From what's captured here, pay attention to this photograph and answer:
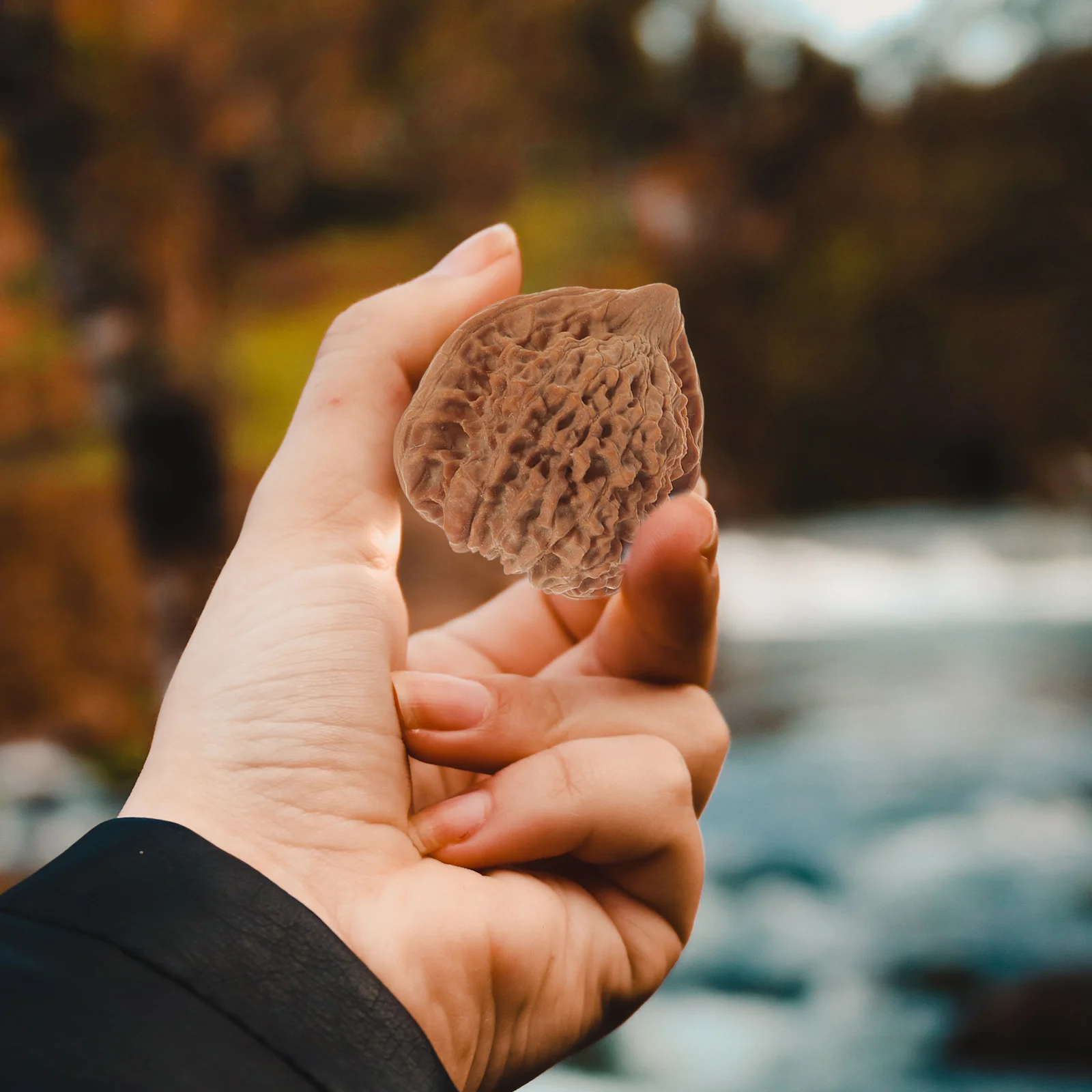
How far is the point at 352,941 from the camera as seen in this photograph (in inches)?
27.5

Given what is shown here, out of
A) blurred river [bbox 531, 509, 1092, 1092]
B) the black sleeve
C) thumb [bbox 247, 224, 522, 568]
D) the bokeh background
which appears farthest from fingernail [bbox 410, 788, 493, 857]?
the bokeh background

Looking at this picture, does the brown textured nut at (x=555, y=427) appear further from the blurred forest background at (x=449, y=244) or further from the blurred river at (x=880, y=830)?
the blurred river at (x=880, y=830)

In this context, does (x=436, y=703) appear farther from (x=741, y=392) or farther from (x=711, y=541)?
(x=741, y=392)

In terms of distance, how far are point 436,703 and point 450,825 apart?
10 centimetres

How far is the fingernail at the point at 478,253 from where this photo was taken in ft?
2.95

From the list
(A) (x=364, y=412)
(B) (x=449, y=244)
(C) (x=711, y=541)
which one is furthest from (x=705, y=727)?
(B) (x=449, y=244)

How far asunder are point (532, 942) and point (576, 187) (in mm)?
5882

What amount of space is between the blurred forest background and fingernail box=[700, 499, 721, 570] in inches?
44.4

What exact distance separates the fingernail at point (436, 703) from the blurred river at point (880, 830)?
179cm

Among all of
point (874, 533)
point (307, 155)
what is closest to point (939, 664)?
point (874, 533)

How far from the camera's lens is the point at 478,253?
906 millimetres

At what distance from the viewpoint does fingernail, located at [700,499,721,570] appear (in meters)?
0.80

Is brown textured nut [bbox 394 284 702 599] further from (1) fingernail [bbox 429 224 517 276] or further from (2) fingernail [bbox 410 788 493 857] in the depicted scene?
(2) fingernail [bbox 410 788 493 857]

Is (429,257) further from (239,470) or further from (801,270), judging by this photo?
(801,270)
